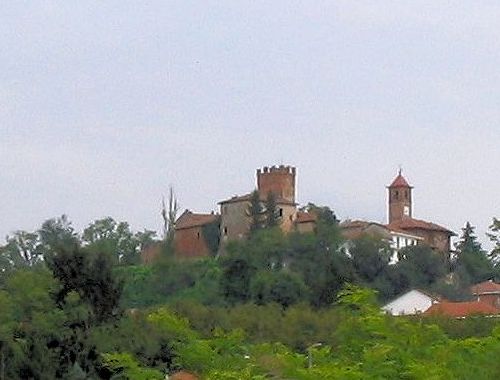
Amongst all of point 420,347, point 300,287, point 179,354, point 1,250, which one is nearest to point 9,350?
point 179,354

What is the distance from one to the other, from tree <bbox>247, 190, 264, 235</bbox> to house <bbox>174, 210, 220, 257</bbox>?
513 centimetres

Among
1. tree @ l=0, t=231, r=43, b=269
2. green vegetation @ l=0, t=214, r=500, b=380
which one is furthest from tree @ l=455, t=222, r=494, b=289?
tree @ l=0, t=231, r=43, b=269

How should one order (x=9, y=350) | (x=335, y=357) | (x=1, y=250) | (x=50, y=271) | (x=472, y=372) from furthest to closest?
1. (x=1, y=250)
2. (x=50, y=271)
3. (x=9, y=350)
4. (x=335, y=357)
5. (x=472, y=372)

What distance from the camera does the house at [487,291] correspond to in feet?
242

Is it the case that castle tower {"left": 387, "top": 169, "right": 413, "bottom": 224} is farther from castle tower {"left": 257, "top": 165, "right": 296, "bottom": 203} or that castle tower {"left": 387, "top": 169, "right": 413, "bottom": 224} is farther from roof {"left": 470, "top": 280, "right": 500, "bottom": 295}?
roof {"left": 470, "top": 280, "right": 500, "bottom": 295}

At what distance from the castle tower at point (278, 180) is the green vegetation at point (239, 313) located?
551 centimetres

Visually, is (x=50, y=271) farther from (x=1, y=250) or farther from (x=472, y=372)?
(x=1, y=250)

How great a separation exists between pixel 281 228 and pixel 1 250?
19073mm

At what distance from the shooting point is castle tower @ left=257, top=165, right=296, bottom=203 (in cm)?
9369

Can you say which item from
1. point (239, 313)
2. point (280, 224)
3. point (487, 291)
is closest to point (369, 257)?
point (487, 291)

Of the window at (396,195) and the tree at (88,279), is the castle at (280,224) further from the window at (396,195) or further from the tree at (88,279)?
the tree at (88,279)

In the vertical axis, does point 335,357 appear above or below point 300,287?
below

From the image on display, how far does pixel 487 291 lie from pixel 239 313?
33.6m

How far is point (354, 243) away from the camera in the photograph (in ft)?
246
